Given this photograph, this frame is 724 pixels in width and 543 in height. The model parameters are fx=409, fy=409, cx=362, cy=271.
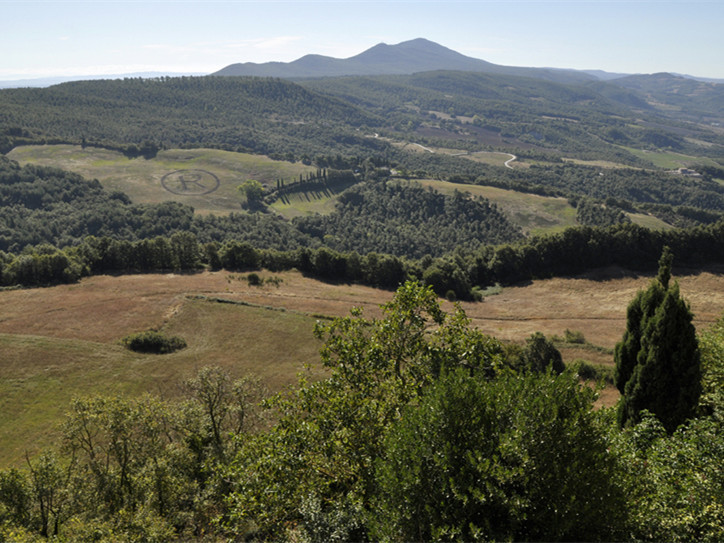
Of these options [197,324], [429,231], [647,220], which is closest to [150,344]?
[197,324]

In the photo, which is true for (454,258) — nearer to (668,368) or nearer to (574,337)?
(574,337)

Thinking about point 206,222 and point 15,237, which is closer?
point 15,237

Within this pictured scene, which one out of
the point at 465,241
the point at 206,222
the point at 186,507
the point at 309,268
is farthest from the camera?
the point at 206,222

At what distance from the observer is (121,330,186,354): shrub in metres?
64.9

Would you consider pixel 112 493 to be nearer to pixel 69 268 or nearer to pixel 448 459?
pixel 448 459

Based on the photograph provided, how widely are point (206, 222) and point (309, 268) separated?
95.8 meters

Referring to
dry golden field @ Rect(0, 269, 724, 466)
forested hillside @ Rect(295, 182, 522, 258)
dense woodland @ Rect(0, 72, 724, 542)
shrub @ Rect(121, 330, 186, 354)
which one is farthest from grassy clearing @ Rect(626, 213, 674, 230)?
shrub @ Rect(121, 330, 186, 354)

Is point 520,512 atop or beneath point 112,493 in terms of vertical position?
atop

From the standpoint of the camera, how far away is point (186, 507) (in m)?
29.2

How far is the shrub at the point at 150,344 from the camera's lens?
6494cm

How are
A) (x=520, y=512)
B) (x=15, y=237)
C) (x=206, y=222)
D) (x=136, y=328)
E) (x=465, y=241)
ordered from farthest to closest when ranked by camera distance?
(x=206, y=222) → (x=465, y=241) → (x=15, y=237) → (x=136, y=328) → (x=520, y=512)

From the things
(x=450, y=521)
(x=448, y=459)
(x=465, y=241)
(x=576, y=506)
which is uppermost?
(x=448, y=459)

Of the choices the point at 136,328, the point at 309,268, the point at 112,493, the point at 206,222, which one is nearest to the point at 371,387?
the point at 112,493

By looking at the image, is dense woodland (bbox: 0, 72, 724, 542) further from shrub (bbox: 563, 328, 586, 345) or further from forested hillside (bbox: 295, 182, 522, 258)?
forested hillside (bbox: 295, 182, 522, 258)
